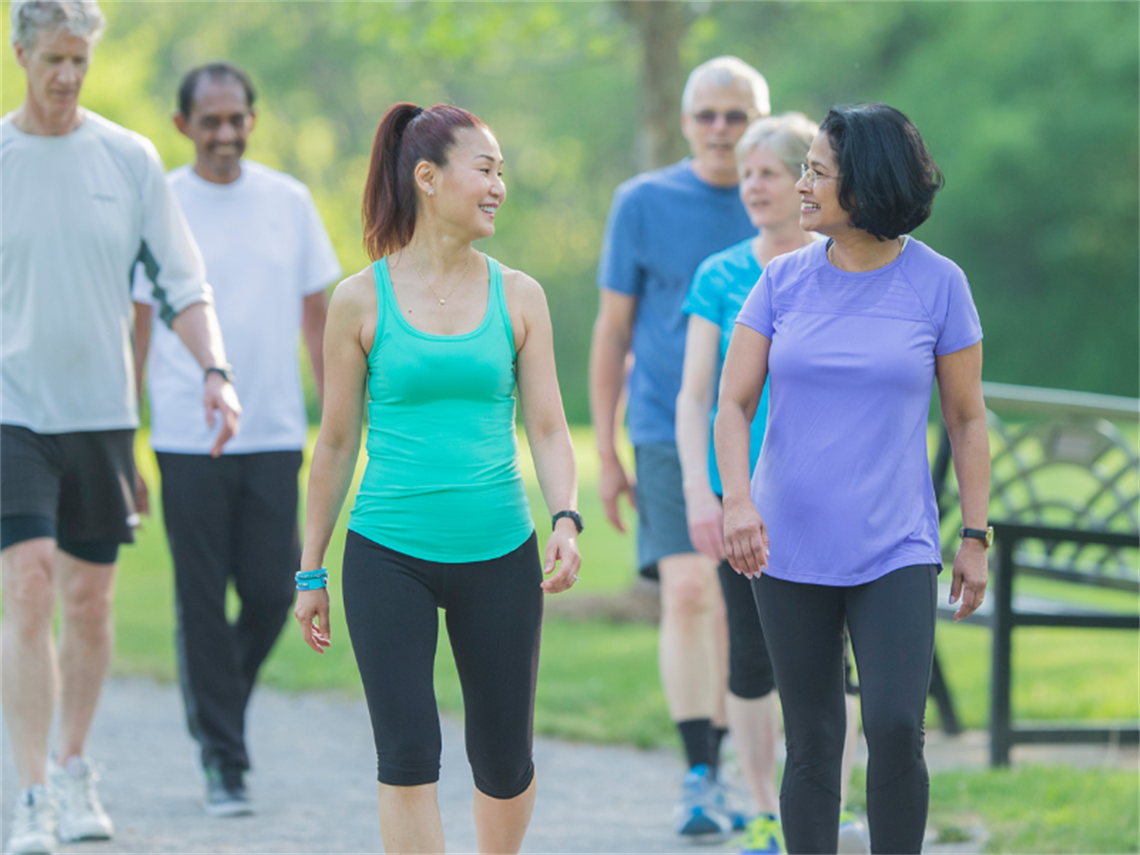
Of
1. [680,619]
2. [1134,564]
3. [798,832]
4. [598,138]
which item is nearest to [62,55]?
[680,619]

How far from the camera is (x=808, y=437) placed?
3.67 meters

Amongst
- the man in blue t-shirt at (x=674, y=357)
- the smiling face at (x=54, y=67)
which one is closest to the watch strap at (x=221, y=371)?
the smiling face at (x=54, y=67)

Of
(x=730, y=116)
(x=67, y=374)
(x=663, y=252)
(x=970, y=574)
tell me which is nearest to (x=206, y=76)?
(x=67, y=374)

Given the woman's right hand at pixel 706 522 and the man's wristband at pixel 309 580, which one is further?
the woman's right hand at pixel 706 522

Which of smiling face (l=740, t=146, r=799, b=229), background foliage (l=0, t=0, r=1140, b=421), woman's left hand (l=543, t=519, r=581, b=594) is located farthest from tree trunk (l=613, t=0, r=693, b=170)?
background foliage (l=0, t=0, r=1140, b=421)

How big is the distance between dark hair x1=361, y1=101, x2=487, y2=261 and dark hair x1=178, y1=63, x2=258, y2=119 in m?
2.13

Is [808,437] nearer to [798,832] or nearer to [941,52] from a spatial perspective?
[798,832]

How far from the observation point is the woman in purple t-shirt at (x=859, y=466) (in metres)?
3.54

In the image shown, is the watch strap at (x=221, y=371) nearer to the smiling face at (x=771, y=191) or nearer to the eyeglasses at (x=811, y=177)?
the smiling face at (x=771, y=191)

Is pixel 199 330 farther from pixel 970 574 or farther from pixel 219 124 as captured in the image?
pixel 970 574

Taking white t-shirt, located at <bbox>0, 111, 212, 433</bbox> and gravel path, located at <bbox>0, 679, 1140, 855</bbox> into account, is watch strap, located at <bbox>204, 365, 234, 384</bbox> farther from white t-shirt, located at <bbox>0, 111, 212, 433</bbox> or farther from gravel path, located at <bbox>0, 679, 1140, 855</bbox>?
gravel path, located at <bbox>0, 679, 1140, 855</bbox>

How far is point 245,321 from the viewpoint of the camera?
562 cm

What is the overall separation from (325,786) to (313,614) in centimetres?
242

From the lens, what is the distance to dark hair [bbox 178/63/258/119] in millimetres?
5714
